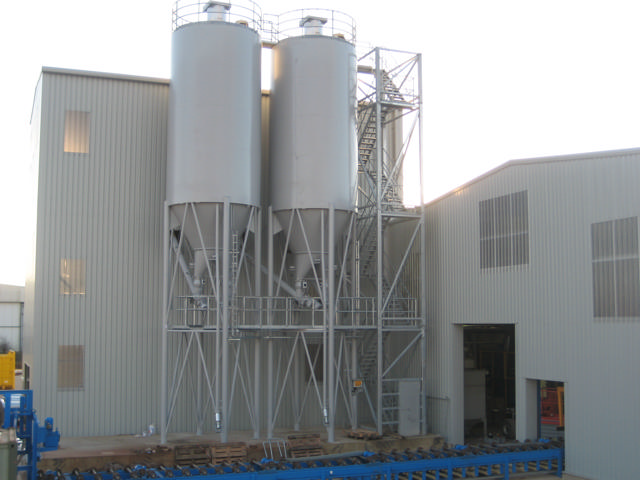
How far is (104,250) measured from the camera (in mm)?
25266

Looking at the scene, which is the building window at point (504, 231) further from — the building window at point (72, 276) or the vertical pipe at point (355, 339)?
the building window at point (72, 276)

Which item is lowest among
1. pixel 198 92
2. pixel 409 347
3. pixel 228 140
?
pixel 409 347

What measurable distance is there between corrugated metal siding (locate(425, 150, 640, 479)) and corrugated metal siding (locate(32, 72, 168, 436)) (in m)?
10.5

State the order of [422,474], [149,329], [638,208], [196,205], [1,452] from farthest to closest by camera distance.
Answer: [149,329] < [196,205] < [422,474] < [638,208] < [1,452]

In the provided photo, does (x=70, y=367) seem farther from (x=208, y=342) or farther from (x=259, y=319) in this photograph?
(x=259, y=319)

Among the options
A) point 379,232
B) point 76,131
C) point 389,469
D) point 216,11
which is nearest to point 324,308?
point 379,232

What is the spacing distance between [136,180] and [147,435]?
888cm

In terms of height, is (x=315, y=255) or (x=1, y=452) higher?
(x=315, y=255)

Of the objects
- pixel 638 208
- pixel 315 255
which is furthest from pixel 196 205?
pixel 638 208

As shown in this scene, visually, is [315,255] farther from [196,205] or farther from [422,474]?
[422,474]

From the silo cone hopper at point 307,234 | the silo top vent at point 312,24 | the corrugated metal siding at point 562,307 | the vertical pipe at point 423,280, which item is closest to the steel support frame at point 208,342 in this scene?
the silo cone hopper at point 307,234

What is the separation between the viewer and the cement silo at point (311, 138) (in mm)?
24578

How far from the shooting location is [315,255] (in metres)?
24.9

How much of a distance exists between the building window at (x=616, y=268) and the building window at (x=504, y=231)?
276cm
